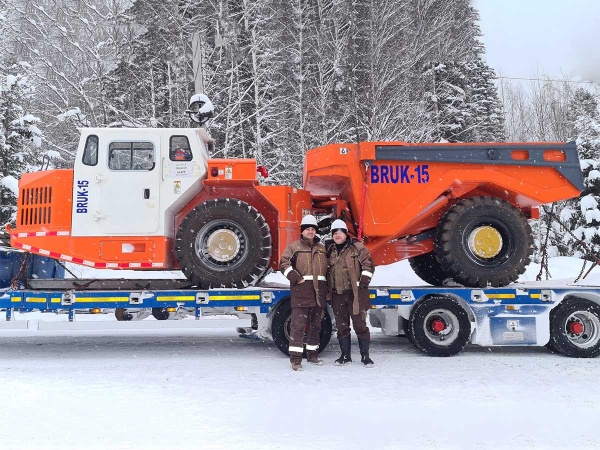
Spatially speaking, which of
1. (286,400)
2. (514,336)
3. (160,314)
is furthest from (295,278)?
(514,336)

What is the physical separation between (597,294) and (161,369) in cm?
588

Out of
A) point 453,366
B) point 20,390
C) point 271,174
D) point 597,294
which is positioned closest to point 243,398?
point 20,390

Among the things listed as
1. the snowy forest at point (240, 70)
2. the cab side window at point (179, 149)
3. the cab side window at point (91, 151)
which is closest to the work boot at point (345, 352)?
the cab side window at point (179, 149)

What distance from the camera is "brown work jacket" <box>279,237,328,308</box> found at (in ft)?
24.3

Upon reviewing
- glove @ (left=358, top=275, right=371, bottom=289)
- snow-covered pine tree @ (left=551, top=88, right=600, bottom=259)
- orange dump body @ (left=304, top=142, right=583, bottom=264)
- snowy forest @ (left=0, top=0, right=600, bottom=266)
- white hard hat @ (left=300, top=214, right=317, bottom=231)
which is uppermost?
snowy forest @ (left=0, top=0, right=600, bottom=266)

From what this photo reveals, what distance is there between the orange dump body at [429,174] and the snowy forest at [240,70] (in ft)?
42.5

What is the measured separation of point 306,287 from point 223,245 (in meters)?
1.39

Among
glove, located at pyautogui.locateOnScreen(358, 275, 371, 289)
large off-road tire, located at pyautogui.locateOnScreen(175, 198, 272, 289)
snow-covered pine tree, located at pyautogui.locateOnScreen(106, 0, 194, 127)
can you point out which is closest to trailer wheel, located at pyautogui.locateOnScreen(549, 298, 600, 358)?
glove, located at pyautogui.locateOnScreen(358, 275, 371, 289)

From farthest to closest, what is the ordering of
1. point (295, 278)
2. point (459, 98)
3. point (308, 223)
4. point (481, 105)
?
point (481, 105) → point (459, 98) → point (308, 223) → point (295, 278)

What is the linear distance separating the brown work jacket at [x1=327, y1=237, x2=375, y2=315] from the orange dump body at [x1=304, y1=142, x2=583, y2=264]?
0.68m

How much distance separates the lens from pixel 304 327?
7.47m

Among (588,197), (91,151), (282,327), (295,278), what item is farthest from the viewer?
(588,197)

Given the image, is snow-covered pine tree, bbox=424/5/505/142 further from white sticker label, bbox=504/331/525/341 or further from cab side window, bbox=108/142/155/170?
cab side window, bbox=108/142/155/170

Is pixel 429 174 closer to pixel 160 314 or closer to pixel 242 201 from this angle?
pixel 242 201
